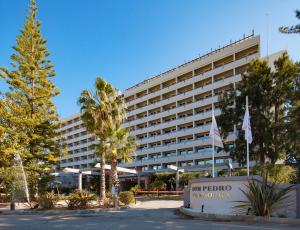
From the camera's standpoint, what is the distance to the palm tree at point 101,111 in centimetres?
3038

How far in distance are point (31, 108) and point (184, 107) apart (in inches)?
1438

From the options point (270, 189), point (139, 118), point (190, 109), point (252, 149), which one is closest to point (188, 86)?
point (190, 109)

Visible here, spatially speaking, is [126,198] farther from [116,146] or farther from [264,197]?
[264,197]

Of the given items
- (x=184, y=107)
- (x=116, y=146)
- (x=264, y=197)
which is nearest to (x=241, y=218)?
(x=264, y=197)

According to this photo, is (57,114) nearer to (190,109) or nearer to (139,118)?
(190,109)

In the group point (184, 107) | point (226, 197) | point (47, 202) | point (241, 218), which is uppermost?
point (184, 107)

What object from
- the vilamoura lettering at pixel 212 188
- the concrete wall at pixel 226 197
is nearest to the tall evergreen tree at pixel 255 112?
the concrete wall at pixel 226 197

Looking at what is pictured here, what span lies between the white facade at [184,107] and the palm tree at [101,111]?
27.7 m

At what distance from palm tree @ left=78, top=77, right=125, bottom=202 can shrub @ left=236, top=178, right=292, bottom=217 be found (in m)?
15.9

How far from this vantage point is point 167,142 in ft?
238

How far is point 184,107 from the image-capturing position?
69062mm

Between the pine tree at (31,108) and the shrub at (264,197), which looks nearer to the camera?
the shrub at (264,197)

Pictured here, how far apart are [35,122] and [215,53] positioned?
37.3m

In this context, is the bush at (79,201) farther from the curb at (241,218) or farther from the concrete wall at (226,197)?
the curb at (241,218)
